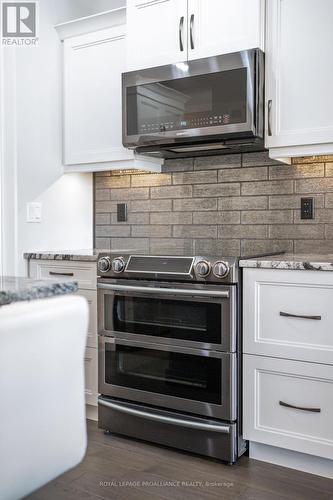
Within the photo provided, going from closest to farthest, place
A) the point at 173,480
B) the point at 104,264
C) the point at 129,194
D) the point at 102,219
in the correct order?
the point at 173,480, the point at 104,264, the point at 129,194, the point at 102,219

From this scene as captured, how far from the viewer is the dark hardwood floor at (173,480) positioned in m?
2.01

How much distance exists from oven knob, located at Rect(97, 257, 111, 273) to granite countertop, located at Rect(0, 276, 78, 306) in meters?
1.29

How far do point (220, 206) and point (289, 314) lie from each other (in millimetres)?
952

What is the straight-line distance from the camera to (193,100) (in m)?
2.53

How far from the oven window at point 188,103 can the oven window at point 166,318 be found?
34.8 inches

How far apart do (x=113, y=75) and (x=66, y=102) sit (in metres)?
0.38

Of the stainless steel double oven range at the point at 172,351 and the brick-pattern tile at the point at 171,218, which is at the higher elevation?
the brick-pattern tile at the point at 171,218

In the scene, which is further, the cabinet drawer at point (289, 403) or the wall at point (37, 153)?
the wall at point (37, 153)

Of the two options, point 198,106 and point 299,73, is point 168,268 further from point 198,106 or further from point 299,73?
point 299,73

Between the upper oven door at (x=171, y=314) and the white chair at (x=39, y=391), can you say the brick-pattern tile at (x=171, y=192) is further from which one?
the white chair at (x=39, y=391)

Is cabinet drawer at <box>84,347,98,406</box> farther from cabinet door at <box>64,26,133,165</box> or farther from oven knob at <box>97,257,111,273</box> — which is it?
cabinet door at <box>64,26,133,165</box>

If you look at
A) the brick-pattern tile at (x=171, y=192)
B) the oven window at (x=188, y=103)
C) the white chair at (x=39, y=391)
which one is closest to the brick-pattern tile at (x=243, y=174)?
the brick-pattern tile at (x=171, y=192)

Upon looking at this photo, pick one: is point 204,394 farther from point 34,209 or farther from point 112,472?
point 34,209

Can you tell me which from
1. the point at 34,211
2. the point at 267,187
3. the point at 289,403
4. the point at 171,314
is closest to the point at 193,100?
the point at 267,187
